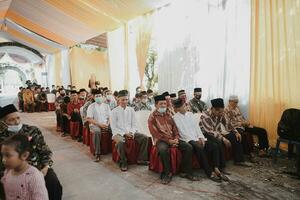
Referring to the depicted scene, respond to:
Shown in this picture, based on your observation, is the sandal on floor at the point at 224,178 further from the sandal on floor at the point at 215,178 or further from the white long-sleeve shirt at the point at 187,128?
the white long-sleeve shirt at the point at 187,128

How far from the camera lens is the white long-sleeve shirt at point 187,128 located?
411 centimetres

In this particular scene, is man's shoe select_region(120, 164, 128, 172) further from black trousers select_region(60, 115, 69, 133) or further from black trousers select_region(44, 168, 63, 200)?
black trousers select_region(60, 115, 69, 133)

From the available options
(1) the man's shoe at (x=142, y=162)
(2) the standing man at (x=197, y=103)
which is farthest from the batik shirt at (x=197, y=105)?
(1) the man's shoe at (x=142, y=162)

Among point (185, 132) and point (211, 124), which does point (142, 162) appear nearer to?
point (185, 132)

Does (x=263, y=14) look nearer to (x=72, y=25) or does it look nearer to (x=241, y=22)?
(x=241, y=22)

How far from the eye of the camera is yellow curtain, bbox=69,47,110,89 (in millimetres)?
13352

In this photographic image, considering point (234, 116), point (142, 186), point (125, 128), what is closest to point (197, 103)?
point (234, 116)

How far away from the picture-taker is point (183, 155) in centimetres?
384

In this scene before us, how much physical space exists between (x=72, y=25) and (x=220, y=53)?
6.47 metres

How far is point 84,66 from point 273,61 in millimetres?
10670

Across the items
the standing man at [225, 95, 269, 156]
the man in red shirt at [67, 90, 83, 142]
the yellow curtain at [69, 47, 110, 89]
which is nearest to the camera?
the standing man at [225, 95, 269, 156]

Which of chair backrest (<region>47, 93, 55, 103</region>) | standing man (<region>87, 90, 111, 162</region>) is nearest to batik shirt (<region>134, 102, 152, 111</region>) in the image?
standing man (<region>87, 90, 111, 162</region>)

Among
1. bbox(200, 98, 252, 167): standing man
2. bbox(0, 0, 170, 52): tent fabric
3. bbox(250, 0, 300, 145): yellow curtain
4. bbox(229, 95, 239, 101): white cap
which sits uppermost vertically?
bbox(0, 0, 170, 52): tent fabric

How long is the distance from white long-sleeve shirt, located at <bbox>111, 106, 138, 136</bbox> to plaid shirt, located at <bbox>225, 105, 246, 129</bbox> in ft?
5.92
